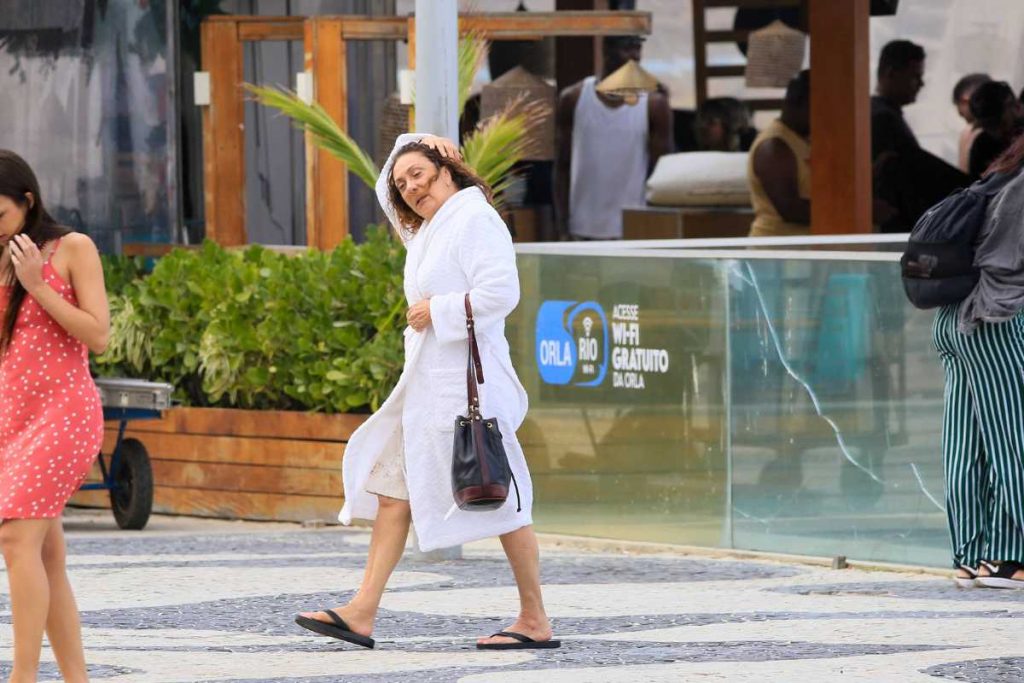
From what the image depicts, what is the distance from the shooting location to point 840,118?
13.7 m

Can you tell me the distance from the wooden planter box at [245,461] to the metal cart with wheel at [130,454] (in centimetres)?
39

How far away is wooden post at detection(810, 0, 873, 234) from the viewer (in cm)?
1368

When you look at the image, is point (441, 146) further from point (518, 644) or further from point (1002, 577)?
point (1002, 577)

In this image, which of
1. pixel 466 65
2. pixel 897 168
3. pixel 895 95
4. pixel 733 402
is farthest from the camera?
pixel 897 168

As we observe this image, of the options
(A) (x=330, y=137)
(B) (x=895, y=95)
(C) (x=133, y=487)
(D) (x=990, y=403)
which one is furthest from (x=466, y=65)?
(B) (x=895, y=95)

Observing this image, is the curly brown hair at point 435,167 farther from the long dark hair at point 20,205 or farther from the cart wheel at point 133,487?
the cart wheel at point 133,487

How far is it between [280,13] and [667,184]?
9.18 ft

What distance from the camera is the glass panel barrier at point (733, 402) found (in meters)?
9.28

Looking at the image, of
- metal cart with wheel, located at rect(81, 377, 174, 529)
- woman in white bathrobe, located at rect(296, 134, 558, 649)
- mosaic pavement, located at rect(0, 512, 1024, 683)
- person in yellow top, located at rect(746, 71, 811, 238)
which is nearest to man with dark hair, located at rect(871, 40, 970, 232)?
person in yellow top, located at rect(746, 71, 811, 238)

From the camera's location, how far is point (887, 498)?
30.6 feet

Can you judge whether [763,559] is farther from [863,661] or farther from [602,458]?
[863,661]

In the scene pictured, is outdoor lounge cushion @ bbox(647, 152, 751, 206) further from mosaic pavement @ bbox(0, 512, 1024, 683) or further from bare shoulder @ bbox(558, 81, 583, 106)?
mosaic pavement @ bbox(0, 512, 1024, 683)

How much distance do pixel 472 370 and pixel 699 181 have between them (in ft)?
27.8

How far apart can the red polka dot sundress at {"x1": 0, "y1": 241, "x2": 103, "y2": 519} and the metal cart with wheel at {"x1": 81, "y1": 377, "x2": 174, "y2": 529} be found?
504 cm
